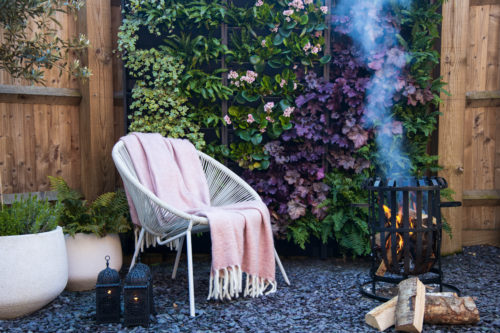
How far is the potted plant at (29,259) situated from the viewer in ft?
6.63

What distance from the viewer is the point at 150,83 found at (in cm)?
313

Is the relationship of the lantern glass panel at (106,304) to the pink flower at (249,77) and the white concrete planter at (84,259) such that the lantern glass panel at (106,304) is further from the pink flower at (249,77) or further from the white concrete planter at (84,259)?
the pink flower at (249,77)

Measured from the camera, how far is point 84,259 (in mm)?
2564

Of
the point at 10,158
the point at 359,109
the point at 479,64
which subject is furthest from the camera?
the point at 479,64

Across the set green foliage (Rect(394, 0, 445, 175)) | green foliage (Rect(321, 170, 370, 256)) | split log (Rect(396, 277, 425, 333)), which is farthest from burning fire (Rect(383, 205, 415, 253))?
green foliage (Rect(394, 0, 445, 175))

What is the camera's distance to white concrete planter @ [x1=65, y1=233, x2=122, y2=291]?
2549mm

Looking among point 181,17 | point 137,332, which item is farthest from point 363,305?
point 181,17

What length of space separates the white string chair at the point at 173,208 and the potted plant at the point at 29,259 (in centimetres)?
43

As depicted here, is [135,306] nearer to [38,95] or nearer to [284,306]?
[284,306]

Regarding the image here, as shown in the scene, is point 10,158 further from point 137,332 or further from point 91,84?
point 137,332

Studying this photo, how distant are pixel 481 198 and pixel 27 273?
3.05m

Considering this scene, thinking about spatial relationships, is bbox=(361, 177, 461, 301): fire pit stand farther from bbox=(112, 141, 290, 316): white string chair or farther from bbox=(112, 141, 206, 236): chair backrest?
bbox=(112, 141, 206, 236): chair backrest

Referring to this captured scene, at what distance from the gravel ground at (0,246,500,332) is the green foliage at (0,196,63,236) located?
0.42m

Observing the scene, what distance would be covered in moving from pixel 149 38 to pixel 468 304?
2628mm
